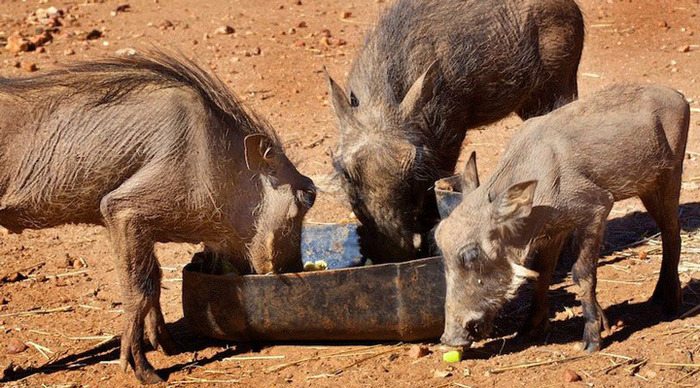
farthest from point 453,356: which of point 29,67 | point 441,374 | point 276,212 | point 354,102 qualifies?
point 29,67

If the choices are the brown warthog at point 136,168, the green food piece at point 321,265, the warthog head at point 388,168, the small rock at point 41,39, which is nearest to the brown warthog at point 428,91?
the warthog head at point 388,168

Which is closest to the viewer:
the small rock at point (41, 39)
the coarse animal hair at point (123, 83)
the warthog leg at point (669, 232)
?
the coarse animal hair at point (123, 83)

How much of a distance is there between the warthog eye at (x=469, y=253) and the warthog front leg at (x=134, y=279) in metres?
1.30

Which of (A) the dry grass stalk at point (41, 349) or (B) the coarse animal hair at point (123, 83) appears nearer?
(B) the coarse animal hair at point (123, 83)

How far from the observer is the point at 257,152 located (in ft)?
15.6

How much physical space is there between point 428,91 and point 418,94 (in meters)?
0.07

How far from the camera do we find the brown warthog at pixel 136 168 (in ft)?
14.9

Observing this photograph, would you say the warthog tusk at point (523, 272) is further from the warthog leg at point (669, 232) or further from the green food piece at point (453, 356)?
the warthog leg at point (669, 232)

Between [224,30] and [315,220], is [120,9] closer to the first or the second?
[224,30]

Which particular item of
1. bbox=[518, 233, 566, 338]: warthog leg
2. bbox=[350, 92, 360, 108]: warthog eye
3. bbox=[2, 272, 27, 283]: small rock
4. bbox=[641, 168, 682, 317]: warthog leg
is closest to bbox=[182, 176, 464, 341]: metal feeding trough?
bbox=[518, 233, 566, 338]: warthog leg

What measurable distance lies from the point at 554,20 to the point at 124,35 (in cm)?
507

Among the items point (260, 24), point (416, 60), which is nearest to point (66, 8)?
point (260, 24)

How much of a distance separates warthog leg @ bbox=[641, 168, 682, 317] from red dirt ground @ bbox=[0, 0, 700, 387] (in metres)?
0.10

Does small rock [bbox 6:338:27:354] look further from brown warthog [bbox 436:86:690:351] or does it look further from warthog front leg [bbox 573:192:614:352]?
warthog front leg [bbox 573:192:614:352]
